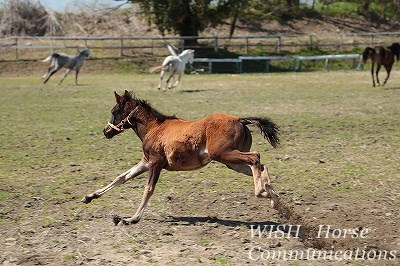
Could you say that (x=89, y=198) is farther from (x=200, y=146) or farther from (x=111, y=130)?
(x=200, y=146)

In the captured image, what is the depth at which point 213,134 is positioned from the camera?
6.93 meters

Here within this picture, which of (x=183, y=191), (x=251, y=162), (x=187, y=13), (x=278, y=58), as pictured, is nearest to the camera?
(x=251, y=162)

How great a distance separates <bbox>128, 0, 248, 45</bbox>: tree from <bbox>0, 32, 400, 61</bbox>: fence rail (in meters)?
0.80

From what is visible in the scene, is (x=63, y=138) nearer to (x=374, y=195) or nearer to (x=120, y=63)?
(x=374, y=195)

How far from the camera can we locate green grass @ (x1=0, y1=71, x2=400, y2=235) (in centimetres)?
830

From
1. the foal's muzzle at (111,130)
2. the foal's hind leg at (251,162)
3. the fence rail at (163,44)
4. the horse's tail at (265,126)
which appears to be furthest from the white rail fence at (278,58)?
the foal's hind leg at (251,162)

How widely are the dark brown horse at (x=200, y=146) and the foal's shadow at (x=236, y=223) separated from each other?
319mm

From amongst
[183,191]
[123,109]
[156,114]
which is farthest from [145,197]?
[183,191]

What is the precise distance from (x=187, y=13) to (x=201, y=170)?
31.9 meters

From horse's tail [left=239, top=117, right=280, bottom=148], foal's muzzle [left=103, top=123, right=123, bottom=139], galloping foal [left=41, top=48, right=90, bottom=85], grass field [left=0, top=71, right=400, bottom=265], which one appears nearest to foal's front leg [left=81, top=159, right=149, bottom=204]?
grass field [left=0, top=71, right=400, bottom=265]

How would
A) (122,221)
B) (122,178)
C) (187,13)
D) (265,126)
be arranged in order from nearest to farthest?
1. (122,221)
2. (265,126)
3. (122,178)
4. (187,13)

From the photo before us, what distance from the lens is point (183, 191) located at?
328 inches

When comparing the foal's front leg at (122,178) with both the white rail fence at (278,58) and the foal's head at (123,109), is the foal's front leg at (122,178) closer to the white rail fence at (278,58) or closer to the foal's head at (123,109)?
Answer: the foal's head at (123,109)

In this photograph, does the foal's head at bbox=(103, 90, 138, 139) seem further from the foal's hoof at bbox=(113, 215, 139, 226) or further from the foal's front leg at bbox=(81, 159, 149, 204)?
the foal's hoof at bbox=(113, 215, 139, 226)
